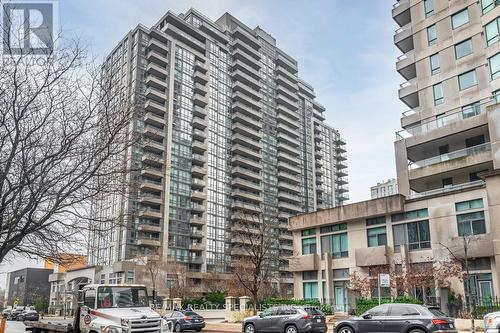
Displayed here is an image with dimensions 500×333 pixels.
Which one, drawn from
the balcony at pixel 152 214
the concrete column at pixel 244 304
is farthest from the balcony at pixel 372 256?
the balcony at pixel 152 214

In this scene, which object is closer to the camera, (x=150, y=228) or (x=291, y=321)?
(x=291, y=321)

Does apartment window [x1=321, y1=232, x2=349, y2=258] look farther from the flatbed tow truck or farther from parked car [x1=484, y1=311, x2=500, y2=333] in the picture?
the flatbed tow truck

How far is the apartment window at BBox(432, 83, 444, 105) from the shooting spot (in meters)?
41.9

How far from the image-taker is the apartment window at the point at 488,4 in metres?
37.8

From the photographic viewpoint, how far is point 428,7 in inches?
1768

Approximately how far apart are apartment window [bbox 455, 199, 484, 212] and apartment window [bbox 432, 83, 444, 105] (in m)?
12.0

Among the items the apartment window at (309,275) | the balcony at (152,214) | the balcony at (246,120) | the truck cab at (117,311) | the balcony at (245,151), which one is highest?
the balcony at (246,120)

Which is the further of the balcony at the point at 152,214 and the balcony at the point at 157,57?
the balcony at the point at 157,57

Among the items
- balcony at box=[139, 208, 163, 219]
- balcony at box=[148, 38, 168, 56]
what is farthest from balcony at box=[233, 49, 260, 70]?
balcony at box=[139, 208, 163, 219]

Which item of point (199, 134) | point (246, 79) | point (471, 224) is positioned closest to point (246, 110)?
point (246, 79)

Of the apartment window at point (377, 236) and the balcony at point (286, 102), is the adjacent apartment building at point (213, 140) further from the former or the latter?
the apartment window at point (377, 236)

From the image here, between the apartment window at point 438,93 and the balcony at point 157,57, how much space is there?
6318 centimetres

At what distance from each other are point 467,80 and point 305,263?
21.6 metres

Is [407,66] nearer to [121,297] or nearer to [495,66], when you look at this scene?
[495,66]
